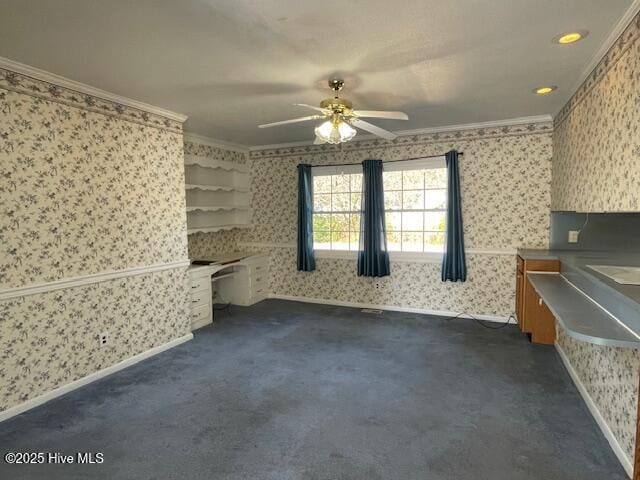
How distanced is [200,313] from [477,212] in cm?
356

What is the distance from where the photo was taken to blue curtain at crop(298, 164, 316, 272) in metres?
5.20

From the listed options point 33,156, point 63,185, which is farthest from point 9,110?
point 63,185

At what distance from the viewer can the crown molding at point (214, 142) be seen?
472 centimetres

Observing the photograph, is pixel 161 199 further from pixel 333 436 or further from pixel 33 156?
pixel 333 436

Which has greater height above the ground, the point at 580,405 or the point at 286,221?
the point at 286,221

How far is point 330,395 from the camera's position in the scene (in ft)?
9.18

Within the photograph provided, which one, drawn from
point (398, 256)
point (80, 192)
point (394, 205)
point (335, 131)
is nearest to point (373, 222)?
point (394, 205)

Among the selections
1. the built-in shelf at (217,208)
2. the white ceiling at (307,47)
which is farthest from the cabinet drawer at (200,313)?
the white ceiling at (307,47)

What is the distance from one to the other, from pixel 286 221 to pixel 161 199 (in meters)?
2.16

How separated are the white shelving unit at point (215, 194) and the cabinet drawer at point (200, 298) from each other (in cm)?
76

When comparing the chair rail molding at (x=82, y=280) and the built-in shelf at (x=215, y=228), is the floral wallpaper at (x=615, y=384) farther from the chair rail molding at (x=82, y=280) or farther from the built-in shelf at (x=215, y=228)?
the built-in shelf at (x=215, y=228)

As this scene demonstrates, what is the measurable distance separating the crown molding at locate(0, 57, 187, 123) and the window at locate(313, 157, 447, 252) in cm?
223

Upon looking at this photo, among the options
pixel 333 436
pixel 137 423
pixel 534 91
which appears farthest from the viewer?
pixel 534 91

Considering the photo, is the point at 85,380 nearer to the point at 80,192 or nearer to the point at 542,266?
the point at 80,192
